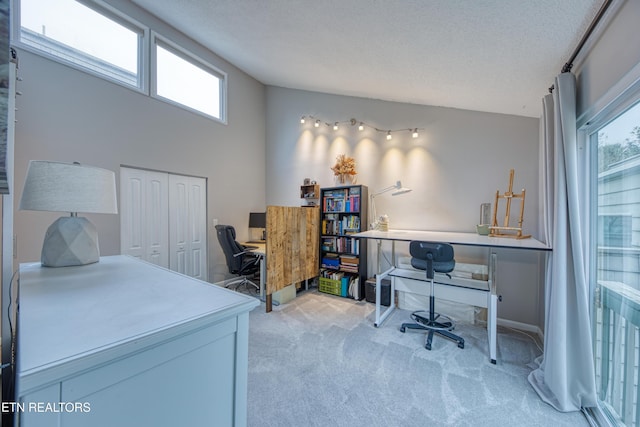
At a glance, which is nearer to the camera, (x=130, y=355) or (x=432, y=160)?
(x=130, y=355)

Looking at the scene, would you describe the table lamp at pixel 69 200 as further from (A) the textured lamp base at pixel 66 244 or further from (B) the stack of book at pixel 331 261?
(B) the stack of book at pixel 331 261

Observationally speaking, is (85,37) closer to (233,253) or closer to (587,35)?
(233,253)

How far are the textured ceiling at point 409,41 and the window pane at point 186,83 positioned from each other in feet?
1.40

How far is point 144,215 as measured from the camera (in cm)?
331

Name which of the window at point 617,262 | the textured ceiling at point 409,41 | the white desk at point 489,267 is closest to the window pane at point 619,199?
the window at point 617,262

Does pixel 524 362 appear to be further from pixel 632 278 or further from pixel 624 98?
pixel 624 98

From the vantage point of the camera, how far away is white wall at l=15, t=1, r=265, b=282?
243 centimetres

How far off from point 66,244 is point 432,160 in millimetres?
3588

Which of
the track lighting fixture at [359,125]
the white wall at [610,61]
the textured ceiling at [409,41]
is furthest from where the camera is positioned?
the track lighting fixture at [359,125]

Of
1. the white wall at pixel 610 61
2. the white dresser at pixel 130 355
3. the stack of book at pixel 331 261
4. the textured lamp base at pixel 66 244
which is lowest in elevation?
the stack of book at pixel 331 261

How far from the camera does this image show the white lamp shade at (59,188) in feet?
3.96

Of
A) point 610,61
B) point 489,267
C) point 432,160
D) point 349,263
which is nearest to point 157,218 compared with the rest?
point 349,263

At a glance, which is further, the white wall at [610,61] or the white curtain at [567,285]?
the white curtain at [567,285]

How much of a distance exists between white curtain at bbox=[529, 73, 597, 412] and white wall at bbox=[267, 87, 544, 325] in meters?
1.18
